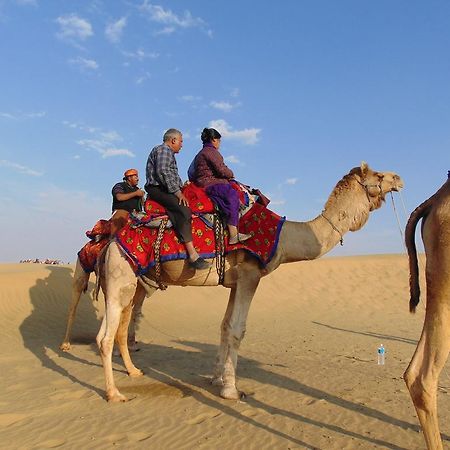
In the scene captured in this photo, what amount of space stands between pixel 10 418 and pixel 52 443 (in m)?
1.16

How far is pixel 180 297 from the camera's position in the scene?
2097 centimetres

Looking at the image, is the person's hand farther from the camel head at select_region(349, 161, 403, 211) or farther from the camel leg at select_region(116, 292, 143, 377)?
the camel head at select_region(349, 161, 403, 211)

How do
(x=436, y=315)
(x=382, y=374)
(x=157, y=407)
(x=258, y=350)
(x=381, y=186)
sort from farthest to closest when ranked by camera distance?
(x=258, y=350) → (x=382, y=374) → (x=381, y=186) → (x=157, y=407) → (x=436, y=315)

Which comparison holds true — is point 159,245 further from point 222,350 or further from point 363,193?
point 363,193

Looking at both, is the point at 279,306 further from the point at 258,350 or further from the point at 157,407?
the point at 157,407

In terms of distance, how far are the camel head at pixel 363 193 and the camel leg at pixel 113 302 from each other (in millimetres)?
3095

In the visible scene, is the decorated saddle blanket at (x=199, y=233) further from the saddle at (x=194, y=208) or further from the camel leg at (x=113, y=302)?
the camel leg at (x=113, y=302)

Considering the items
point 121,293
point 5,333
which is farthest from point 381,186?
point 5,333

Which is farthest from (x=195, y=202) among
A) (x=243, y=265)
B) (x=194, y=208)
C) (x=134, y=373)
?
(x=134, y=373)

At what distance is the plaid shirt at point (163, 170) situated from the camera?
6.30 meters

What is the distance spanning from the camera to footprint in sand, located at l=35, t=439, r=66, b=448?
461cm

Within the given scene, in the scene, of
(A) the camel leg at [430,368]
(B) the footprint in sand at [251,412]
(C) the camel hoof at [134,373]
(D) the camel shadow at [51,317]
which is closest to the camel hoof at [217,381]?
(B) the footprint in sand at [251,412]

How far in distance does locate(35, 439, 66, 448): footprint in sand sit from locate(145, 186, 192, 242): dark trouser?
269 centimetres

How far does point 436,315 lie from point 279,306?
18.3 metres
